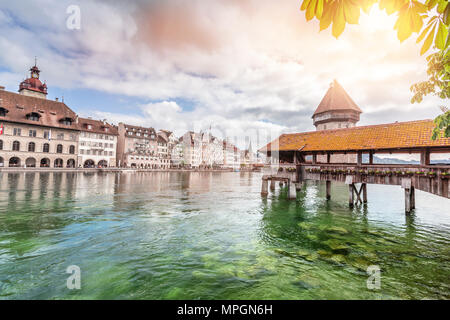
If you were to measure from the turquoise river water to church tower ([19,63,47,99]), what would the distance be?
7595cm

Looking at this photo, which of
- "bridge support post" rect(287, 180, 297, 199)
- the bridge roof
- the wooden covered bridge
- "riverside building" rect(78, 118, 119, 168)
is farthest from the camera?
"riverside building" rect(78, 118, 119, 168)

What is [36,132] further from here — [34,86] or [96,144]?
[34,86]

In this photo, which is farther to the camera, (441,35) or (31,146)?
(31,146)

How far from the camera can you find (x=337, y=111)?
45.9m

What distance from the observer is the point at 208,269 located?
7.11 meters

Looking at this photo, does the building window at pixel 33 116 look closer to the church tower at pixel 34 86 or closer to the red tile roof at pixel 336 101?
the church tower at pixel 34 86

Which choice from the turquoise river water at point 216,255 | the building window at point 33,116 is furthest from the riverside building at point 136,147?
the turquoise river water at point 216,255

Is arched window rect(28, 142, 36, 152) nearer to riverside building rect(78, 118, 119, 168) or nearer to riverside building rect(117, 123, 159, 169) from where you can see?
riverside building rect(78, 118, 119, 168)

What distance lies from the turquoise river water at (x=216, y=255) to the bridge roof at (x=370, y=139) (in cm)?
532

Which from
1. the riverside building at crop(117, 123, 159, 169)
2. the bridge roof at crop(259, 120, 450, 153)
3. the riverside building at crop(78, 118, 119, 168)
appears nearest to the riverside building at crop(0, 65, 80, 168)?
the riverside building at crop(78, 118, 119, 168)

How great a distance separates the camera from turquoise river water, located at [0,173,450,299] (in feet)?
19.4

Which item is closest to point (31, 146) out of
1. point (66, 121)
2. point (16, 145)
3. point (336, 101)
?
point (16, 145)

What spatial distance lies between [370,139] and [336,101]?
116 feet
